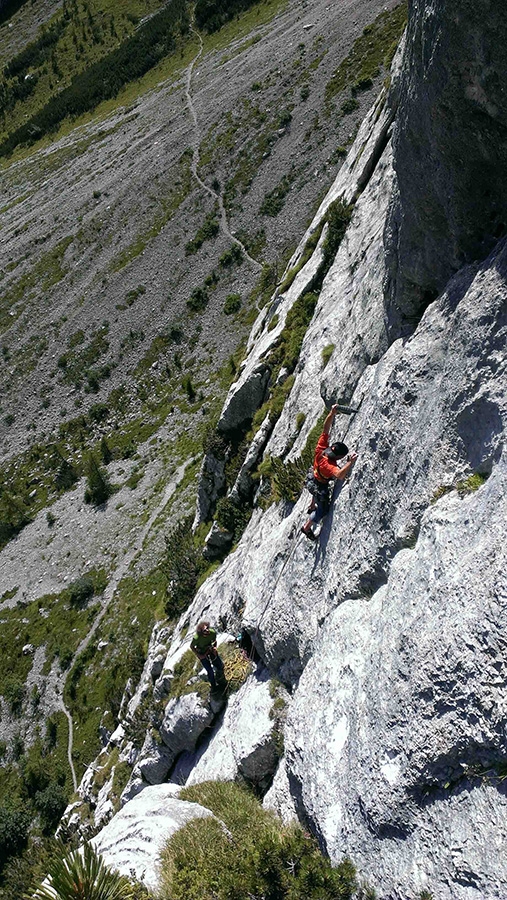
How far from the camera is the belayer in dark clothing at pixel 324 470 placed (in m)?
13.5

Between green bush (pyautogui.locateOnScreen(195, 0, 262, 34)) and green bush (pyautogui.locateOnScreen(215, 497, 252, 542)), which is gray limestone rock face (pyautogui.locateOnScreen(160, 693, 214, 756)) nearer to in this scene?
green bush (pyautogui.locateOnScreen(215, 497, 252, 542))

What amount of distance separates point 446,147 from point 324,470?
7.68 meters

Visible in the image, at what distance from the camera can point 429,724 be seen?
8.84 m

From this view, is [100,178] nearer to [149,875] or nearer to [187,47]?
[187,47]

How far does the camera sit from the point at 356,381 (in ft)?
50.7

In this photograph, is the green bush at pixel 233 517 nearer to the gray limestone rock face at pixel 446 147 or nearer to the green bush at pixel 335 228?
the green bush at pixel 335 228

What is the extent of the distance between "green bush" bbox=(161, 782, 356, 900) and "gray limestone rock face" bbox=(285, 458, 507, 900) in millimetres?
510

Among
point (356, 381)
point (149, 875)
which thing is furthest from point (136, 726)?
point (356, 381)

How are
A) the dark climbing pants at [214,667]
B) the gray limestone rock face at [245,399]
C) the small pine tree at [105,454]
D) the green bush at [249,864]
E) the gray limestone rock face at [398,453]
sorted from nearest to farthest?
the gray limestone rock face at [398,453], the green bush at [249,864], the dark climbing pants at [214,667], the gray limestone rock face at [245,399], the small pine tree at [105,454]

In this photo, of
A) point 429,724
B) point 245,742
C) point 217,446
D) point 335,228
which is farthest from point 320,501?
point 217,446

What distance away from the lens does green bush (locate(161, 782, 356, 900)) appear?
1005cm

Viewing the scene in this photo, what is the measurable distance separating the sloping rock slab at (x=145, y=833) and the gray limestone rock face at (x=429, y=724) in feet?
13.3

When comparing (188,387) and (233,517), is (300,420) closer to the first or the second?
(233,517)

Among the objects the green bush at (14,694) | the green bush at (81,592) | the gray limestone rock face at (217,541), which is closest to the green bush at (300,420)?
the gray limestone rock face at (217,541)
